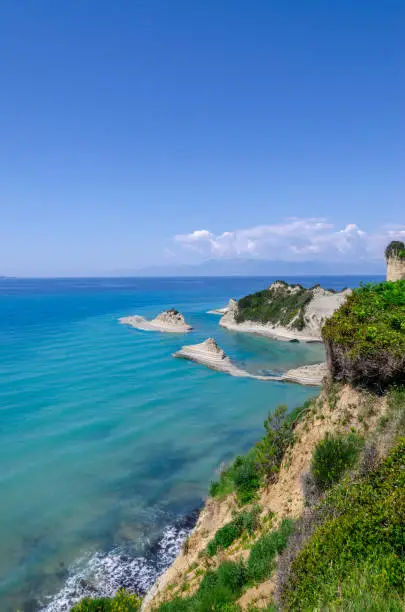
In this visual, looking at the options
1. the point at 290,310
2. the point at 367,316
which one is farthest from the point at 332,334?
the point at 290,310

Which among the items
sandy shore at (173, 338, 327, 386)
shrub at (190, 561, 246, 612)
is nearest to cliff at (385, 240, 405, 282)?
sandy shore at (173, 338, 327, 386)

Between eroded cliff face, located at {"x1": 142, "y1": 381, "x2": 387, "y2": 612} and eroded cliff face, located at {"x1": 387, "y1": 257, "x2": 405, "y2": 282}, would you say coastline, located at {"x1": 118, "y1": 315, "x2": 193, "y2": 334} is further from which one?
eroded cliff face, located at {"x1": 142, "y1": 381, "x2": 387, "y2": 612}

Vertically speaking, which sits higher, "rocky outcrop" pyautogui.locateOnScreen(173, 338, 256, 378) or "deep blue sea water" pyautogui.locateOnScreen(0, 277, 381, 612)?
"rocky outcrop" pyautogui.locateOnScreen(173, 338, 256, 378)

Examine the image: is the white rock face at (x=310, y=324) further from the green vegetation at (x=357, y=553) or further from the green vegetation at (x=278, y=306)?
the green vegetation at (x=357, y=553)

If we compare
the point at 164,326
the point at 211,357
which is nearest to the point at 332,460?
the point at 211,357

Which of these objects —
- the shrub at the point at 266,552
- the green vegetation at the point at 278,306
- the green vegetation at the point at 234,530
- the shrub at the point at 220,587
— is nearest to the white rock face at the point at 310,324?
the green vegetation at the point at 278,306

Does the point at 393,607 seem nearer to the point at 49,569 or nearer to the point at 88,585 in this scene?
the point at 88,585

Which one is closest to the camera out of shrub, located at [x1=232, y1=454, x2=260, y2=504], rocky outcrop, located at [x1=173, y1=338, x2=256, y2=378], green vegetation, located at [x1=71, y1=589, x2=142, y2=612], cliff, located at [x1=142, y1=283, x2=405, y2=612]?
cliff, located at [x1=142, y1=283, x2=405, y2=612]
